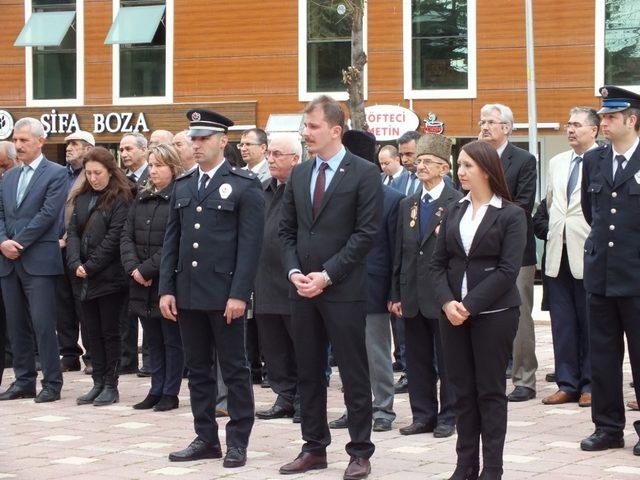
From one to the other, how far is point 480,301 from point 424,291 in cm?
197

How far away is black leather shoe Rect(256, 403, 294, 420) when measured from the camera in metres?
10.2

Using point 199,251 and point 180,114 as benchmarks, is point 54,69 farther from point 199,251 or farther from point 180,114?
point 199,251

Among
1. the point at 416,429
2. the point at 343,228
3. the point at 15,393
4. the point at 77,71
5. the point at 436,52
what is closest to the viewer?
the point at 343,228

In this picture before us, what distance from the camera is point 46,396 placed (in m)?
11.0

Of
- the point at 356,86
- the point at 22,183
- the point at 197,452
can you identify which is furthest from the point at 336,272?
the point at 356,86

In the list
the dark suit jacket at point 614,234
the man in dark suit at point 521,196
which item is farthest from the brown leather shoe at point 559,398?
the dark suit jacket at point 614,234

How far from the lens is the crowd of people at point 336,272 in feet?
24.8

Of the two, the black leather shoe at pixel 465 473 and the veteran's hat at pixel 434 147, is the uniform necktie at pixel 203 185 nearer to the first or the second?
the veteran's hat at pixel 434 147

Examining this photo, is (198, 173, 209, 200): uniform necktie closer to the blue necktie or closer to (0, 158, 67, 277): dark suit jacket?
the blue necktie

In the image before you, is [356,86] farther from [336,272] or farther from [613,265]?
[336,272]

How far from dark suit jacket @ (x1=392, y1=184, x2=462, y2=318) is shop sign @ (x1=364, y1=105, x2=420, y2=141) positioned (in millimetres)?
17283

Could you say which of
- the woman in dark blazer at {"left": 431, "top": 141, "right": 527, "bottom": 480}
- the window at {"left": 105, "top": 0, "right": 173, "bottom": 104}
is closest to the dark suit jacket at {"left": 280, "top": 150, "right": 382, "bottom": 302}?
the woman in dark blazer at {"left": 431, "top": 141, "right": 527, "bottom": 480}

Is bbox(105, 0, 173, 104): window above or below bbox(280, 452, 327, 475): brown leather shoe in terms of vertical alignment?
above

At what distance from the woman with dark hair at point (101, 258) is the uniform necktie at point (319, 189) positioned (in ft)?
11.2
